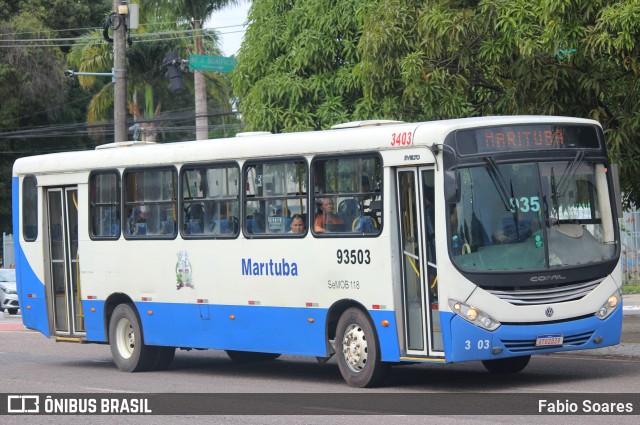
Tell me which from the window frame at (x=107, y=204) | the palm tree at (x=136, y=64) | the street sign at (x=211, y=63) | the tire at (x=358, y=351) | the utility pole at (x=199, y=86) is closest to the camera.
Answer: the tire at (x=358, y=351)

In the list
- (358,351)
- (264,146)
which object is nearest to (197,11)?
(264,146)

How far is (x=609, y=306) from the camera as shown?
14.0m

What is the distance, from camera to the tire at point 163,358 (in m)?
18.2

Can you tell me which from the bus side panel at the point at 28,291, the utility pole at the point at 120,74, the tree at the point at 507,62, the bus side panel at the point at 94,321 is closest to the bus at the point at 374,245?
the bus side panel at the point at 94,321

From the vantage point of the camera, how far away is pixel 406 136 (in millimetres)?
13906

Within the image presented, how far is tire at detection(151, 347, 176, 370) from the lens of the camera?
59.6 feet

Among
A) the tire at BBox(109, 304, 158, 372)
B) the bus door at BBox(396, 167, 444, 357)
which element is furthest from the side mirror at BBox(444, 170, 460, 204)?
the tire at BBox(109, 304, 158, 372)

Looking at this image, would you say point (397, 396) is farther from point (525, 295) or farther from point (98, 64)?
point (98, 64)

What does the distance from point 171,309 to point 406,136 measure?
4981 mm

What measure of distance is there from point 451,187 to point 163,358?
6.60 metres

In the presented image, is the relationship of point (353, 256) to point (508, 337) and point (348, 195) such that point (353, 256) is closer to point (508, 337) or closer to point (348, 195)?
point (348, 195)

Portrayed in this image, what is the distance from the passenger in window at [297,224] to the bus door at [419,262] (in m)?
1.58

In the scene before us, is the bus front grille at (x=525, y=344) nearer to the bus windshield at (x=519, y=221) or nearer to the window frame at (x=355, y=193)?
the bus windshield at (x=519, y=221)

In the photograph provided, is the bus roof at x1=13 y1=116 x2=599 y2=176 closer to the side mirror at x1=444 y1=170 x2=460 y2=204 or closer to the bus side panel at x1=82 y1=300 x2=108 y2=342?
the side mirror at x1=444 y1=170 x2=460 y2=204
